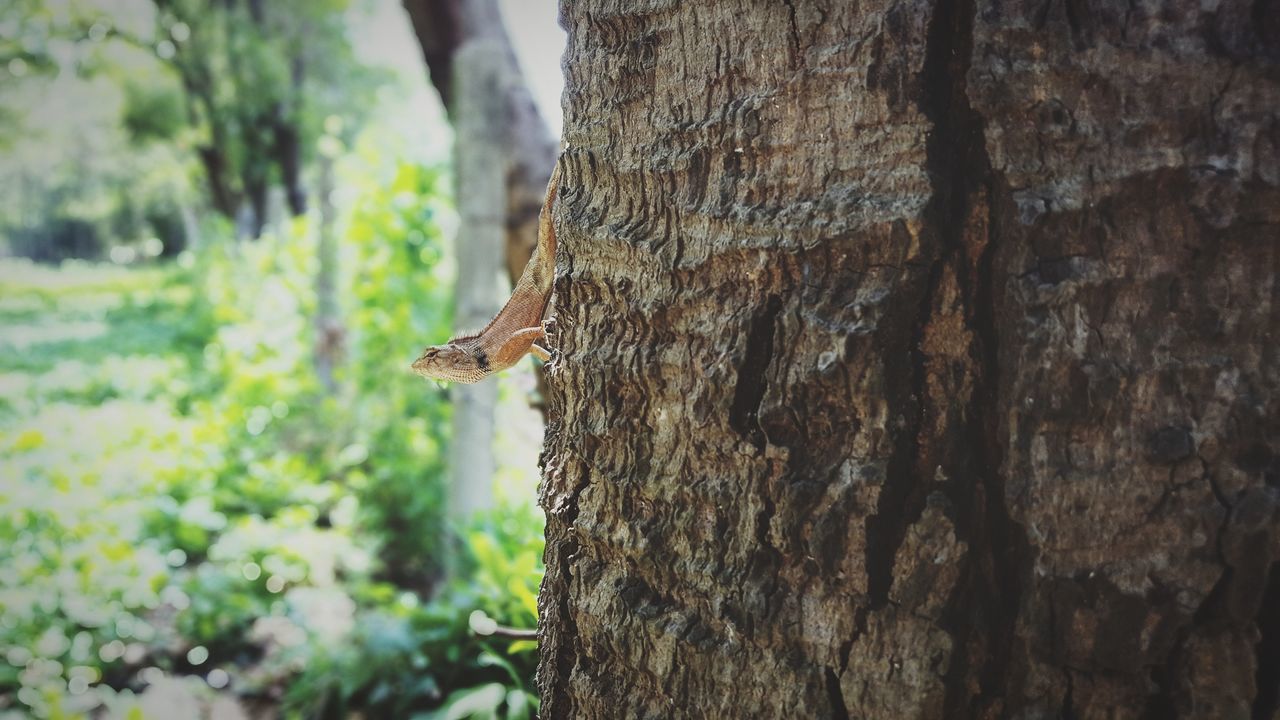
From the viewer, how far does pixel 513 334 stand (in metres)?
1.80

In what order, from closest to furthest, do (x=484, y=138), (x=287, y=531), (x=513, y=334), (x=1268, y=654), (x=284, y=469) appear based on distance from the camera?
(x=1268, y=654), (x=513, y=334), (x=484, y=138), (x=287, y=531), (x=284, y=469)

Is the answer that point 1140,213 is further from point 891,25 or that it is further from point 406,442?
point 406,442

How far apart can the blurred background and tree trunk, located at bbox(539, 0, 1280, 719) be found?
4.77 ft

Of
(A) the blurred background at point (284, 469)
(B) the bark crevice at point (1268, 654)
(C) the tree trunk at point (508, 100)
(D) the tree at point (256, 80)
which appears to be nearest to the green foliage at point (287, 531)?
(A) the blurred background at point (284, 469)

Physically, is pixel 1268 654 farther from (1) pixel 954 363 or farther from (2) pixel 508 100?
(2) pixel 508 100

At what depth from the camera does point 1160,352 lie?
1078 millimetres

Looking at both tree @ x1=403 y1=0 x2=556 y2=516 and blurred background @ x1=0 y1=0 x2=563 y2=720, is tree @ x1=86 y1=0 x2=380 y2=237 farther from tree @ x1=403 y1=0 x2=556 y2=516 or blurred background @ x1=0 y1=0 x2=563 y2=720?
tree @ x1=403 y1=0 x2=556 y2=516

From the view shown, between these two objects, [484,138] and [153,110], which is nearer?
[484,138]

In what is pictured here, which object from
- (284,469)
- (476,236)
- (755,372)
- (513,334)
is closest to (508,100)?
(476,236)

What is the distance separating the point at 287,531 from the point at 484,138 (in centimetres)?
386

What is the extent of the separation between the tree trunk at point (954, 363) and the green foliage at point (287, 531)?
5.05 ft

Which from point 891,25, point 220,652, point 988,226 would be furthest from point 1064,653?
point 220,652

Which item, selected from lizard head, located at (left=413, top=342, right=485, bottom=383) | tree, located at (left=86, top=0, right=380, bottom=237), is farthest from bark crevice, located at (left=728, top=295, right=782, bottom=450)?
tree, located at (left=86, top=0, right=380, bottom=237)

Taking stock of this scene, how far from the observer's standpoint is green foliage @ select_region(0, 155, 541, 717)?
3.96m
